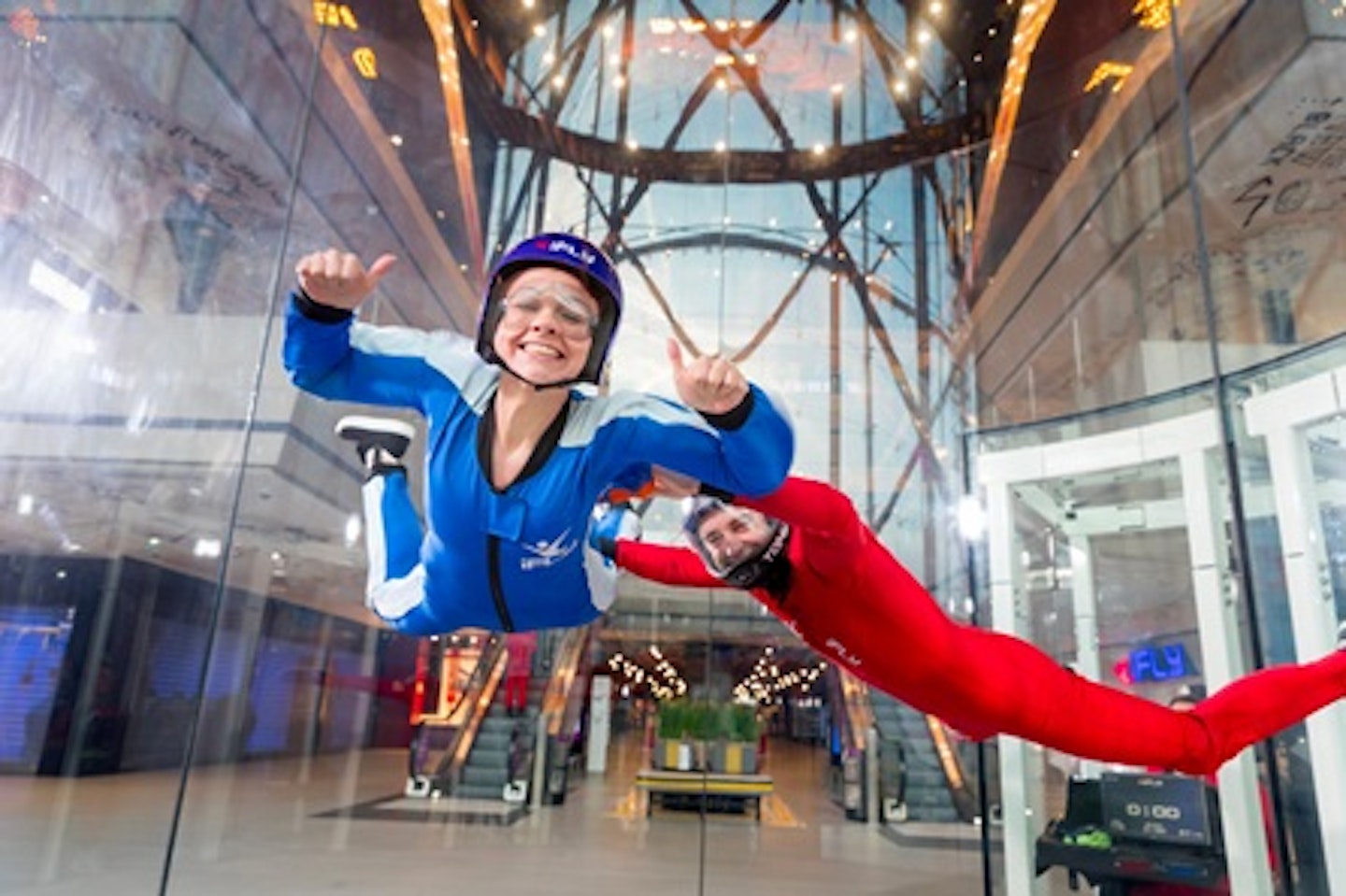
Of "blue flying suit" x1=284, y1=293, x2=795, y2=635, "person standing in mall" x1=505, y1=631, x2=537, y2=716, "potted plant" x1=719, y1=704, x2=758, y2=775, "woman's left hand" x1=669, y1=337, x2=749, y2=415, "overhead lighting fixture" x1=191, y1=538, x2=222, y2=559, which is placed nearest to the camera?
"woman's left hand" x1=669, y1=337, x2=749, y2=415

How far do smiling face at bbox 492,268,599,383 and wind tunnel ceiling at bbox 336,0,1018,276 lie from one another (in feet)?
11.5

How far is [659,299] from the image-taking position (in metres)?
5.19

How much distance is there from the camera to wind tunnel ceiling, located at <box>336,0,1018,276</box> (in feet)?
16.5

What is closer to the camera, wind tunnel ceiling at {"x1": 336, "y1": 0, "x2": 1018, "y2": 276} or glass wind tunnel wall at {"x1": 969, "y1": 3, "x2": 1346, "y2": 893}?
glass wind tunnel wall at {"x1": 969, "y1": 3, "x2": 1346, "y2": 893}

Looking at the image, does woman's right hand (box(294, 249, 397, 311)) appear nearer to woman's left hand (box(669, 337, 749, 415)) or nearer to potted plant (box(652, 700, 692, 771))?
woman's left hand (box(669, 337, 749, 415))

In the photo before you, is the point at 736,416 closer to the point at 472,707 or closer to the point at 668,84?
the point at 472,707

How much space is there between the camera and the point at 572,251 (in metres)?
1.47

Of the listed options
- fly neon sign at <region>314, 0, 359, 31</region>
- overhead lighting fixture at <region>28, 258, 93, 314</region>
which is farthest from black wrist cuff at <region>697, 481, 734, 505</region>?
fly neon sign at <region>314, 0, 359, 31</region>

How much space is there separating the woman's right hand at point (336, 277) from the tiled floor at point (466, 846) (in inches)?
130

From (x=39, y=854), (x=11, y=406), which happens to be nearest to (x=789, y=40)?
(x=11, y=406)

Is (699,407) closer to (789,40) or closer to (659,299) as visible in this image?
(659,299)

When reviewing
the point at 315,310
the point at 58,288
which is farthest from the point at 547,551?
the point at 58,288

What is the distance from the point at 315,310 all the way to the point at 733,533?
1.03m

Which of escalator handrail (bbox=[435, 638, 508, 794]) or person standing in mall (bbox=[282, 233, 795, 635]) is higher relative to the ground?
person standing in mall (bbox=[282, 233, 795, 635])
